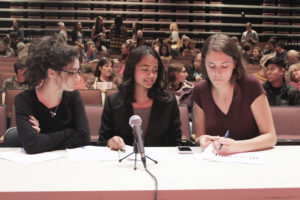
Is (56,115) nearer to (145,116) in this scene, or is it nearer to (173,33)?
(145,116)

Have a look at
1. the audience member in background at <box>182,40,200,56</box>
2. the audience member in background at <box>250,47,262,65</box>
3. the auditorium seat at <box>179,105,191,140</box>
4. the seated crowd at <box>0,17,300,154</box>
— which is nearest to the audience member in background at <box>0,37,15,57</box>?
the audience member in background at <box>182,40,200,56</box>

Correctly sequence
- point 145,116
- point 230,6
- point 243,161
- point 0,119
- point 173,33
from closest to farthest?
point 243,161
point 145,116
point 0,119
point 173,33
point 230,6

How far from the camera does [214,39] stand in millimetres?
1857

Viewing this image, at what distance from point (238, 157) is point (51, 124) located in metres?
1.00

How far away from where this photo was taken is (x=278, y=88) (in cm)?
362

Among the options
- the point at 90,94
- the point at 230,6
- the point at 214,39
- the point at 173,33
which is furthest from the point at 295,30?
the point at 214,39

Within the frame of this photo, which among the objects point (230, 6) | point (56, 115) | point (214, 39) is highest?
point (230, 6)

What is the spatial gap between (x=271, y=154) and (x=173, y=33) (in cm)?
888

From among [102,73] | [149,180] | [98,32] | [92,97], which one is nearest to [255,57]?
[98,32]

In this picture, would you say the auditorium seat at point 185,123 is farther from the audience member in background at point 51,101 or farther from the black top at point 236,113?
the audience member in background at point 51,101

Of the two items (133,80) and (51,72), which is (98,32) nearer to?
(133,80)

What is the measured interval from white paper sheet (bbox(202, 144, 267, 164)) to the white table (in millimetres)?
46

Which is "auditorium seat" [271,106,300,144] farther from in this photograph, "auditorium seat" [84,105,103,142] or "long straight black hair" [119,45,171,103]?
"auditorium seat" [84,105,103,142]

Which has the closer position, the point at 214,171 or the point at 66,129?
the point at 214,171
